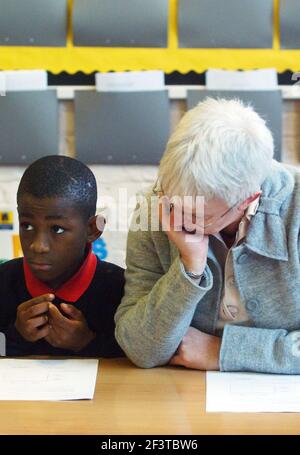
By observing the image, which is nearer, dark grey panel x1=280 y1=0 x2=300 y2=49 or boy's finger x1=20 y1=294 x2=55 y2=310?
boy's finger x1=20 y1=294 x2=55 y2=310

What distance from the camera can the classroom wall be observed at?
2.29 m

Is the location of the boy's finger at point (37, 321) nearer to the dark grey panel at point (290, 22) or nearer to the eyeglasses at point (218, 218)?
the eyeglasses at point (218, 218)

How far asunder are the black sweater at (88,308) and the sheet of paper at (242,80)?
1029 mm

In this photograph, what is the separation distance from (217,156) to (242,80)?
4.06 feet

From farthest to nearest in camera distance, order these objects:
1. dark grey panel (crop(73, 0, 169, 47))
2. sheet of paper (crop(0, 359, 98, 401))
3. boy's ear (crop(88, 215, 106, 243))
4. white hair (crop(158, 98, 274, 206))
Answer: dark grey panel (crop(73, 0, 169, 47)) → boy's ear (crop(88, 215, 106, 243)) → sheet of paper (crop(0, 359, 98, 401)) → white hair (crop(158, 98, 274, 206))

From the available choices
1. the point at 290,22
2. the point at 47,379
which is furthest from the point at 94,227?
the point at 290,22

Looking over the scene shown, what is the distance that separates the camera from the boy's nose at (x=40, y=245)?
4.11 feet

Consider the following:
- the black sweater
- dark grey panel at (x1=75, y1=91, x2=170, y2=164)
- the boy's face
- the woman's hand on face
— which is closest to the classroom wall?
dark grey panel at (x1=75, y1=91, x2=170, y2=164)

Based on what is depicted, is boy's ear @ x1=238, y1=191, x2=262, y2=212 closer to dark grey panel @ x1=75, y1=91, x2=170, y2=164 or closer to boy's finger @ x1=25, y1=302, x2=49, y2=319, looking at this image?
boy's finger @ x1=25, y1=302, x2=49, y2=319

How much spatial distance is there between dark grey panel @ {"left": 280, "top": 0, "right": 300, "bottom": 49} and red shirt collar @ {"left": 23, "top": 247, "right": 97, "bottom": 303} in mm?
1177

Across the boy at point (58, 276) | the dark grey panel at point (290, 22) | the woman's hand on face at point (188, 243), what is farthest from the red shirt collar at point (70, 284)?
the dark grey panel at point (290, 22)

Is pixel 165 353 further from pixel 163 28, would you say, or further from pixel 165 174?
pixel 163 28

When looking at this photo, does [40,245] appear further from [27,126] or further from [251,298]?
[27,126]

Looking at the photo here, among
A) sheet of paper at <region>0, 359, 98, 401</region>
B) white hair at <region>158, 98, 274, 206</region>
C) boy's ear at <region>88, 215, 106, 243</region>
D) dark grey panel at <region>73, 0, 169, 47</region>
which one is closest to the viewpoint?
white hair at <region>158, 98, 274, 206</region>
